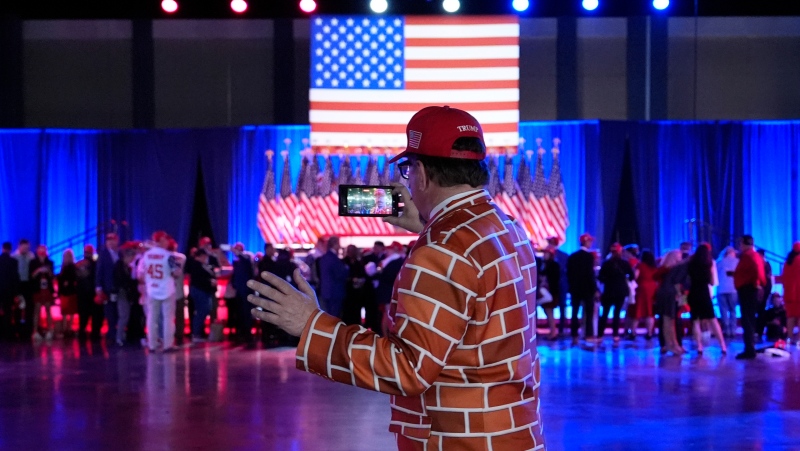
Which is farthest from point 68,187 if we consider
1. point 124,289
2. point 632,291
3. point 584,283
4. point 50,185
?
point 632,291

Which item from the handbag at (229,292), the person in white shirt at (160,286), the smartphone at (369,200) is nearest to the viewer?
the smartphone at (369,200)

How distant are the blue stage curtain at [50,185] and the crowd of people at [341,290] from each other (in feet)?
10.0

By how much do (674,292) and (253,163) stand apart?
29.0ft

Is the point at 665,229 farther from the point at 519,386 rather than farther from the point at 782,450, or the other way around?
the point at 519,386

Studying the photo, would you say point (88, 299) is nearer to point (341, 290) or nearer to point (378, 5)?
point (341, 290)

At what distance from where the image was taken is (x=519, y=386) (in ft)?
7.17

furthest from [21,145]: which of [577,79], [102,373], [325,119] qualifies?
[577,79]

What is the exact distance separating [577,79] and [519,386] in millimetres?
16602

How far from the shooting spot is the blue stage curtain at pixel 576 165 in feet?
56.5

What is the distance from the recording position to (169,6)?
1229 cm

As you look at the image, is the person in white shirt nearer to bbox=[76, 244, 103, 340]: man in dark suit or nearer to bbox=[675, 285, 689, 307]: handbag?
bbox=[76, 244, 103, 340]: man in dark suit

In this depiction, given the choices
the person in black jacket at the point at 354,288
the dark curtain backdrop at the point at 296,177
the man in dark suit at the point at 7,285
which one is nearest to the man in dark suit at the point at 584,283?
the person in black jacket at the point at 354,288

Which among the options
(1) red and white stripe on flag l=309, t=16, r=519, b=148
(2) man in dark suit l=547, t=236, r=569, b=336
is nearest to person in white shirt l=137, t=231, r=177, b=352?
(1) red and white stripe on flag l=309, t=16, r=519, b=148

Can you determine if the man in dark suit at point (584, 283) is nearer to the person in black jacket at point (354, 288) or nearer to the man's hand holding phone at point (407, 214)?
the person in black jacket at point (354, 288)
